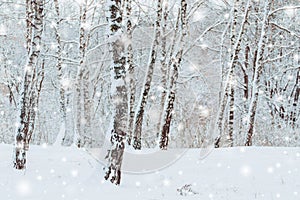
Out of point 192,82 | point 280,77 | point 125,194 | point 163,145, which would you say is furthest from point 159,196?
point 192,82

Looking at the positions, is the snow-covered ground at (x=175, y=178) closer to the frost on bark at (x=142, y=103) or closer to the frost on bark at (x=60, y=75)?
the frost on bark at (x=142, y=103)

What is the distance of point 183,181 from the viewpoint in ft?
33.1

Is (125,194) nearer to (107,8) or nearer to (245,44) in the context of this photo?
(107,8)

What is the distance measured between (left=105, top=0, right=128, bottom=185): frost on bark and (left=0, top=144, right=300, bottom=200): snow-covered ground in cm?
36

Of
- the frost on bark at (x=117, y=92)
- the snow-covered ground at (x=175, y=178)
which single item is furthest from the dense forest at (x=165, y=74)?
the snow-covered ground at (x=175, y=178)

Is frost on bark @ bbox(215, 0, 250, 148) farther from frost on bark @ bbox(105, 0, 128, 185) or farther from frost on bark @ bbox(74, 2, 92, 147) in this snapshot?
frost on bark @ bbox(105, 0, 128, 185)

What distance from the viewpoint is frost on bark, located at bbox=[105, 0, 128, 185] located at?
9.06 m

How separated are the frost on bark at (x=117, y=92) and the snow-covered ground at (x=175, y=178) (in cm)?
36

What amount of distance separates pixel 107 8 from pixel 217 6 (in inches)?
624

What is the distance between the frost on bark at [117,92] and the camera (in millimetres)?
9062

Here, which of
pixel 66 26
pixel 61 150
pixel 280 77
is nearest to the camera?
pixel 61 150

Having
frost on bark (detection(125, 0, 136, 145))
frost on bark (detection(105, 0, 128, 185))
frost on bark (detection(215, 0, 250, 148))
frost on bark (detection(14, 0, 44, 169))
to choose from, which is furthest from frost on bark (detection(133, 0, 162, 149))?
frost on bark (detection(105, 0, 128, 185))

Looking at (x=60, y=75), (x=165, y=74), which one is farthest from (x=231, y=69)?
(x=60, y=75)

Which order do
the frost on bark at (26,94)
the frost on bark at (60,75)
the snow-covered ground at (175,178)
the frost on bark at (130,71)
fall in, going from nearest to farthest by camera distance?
the snow-covered ground at (175,178)
the frost on bark at (26,94)
the frost on bark at (130,71)
the frost on bark at (60,75)
